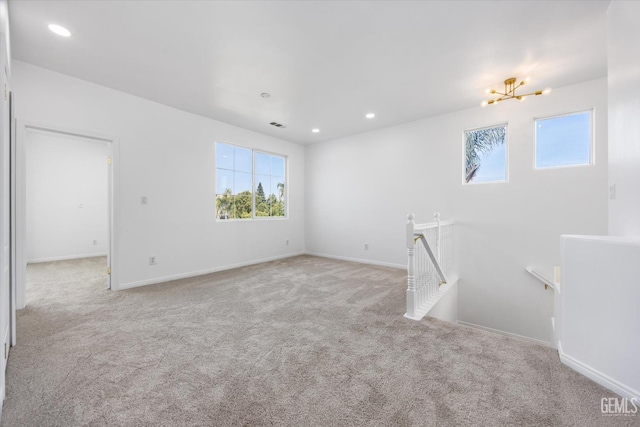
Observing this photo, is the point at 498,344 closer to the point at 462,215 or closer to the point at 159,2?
the point at 462,215

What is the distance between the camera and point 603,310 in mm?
1603

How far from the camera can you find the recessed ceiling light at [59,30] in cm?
236

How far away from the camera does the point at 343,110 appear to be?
4.32 metres

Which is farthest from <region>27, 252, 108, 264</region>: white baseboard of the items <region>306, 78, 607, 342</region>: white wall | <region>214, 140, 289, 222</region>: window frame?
<region>306, 78, 607, 342</region>: white wall

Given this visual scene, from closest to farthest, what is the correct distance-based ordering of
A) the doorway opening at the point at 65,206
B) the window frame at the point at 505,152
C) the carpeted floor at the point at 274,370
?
1. the carpeted floor at the point at 274,370
2. the window frame at the point at 505,152
3. the doorway opening at the point at 65,206

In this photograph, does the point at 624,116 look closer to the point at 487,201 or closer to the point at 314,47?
the point at 487,201

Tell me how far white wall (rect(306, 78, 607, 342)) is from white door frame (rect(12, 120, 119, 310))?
4149 millimetres

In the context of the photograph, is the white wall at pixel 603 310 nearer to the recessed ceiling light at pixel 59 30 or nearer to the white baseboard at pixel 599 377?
the white baseboard at pixel 599 377

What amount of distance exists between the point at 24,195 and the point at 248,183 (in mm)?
3220

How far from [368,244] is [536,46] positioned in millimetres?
3933

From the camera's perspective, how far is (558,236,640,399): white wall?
1.47 meters

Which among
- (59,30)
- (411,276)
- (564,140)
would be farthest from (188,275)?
(564,140)

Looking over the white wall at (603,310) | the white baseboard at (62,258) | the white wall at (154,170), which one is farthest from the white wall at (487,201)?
the white baseboard at (62,258)

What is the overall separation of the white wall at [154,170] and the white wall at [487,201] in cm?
267
